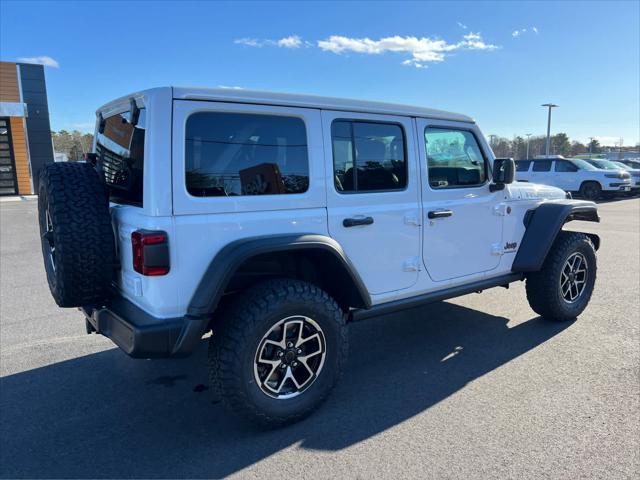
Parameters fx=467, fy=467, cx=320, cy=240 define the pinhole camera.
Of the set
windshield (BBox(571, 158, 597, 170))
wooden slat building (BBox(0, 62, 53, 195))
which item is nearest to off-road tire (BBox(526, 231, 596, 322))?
windshield (BBox(571, 158, 597, 170))

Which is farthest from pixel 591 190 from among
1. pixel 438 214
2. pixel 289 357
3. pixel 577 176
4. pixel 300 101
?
pixel 289 357

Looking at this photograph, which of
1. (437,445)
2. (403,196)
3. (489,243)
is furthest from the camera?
(489,243)

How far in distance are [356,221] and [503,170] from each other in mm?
1604

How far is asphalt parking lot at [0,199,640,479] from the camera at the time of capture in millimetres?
2551

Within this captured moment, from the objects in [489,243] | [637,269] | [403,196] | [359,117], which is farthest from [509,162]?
[637,269]

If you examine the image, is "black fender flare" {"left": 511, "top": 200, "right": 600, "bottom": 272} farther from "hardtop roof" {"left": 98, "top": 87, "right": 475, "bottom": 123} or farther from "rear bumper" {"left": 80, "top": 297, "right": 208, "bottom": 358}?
"rear bumper" {"left": 80, "top": 297, "right": 208, "bottom": 358}

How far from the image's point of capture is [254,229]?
2.75m

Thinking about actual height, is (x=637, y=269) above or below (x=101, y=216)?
below

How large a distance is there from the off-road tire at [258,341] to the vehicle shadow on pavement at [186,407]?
0.16m

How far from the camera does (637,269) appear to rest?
21.9 feet

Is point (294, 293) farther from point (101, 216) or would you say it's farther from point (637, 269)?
point (637, 269)

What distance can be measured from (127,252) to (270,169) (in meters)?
0.99

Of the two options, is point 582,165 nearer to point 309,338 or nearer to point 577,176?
point 577,176

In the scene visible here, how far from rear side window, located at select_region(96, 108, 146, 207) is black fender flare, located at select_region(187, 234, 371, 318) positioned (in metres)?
0.59
